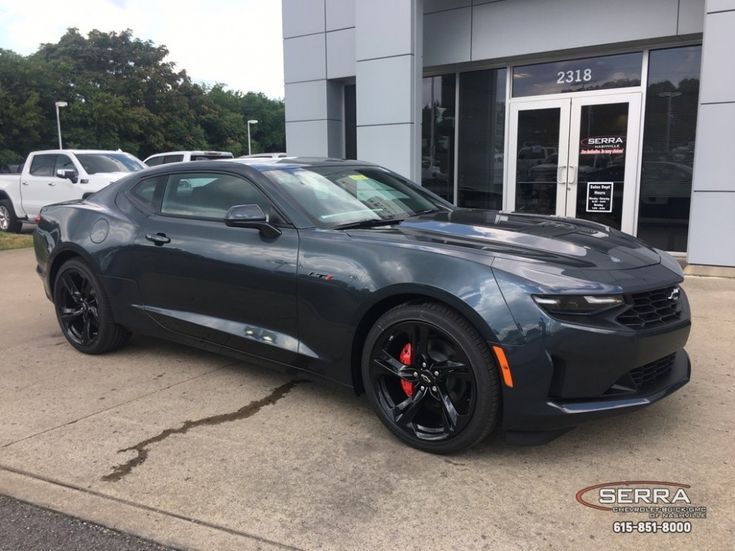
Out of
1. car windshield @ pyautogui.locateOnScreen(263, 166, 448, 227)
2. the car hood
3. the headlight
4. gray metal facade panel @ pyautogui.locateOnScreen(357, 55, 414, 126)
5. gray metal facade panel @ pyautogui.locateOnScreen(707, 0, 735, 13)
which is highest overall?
gray metal facade panel @ pyautogui.locateOnScreen(707, 0, 735, 13)

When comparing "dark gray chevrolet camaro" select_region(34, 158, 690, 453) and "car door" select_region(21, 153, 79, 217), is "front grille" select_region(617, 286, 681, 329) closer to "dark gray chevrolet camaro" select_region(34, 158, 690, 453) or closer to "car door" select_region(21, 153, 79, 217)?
"dark gray chevrolet camaro" select_region(34, 158, 690, 453)

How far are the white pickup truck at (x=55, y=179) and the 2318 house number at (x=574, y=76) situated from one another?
7741 millimetres

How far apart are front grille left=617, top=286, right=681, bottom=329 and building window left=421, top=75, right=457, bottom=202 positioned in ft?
Answer: 25.1

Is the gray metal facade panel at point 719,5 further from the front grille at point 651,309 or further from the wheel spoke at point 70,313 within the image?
the wheel spoke at point 70,313

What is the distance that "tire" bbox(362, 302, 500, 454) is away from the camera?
2869 mm

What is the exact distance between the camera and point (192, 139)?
56.4 meters

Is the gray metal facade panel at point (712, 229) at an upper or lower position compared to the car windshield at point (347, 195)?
lower

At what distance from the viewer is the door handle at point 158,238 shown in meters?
4.16

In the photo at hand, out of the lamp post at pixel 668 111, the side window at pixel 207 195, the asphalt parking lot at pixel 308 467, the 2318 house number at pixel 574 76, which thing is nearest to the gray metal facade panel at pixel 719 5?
the lamp post at pixel 668 111

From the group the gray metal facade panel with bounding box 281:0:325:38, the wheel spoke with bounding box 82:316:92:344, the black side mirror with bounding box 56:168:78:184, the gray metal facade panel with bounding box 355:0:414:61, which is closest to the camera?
the wheel spoke with bounding box 82:316:92:344

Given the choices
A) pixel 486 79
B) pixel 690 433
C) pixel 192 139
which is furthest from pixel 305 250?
pixel 192 139

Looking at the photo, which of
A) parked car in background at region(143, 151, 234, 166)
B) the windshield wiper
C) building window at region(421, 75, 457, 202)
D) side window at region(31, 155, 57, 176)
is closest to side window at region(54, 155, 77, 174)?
side window at region(31, 155, 57, 176)

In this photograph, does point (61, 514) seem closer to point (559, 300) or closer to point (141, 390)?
point (141, 390)

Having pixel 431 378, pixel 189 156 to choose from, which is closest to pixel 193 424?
pixel 431 378
